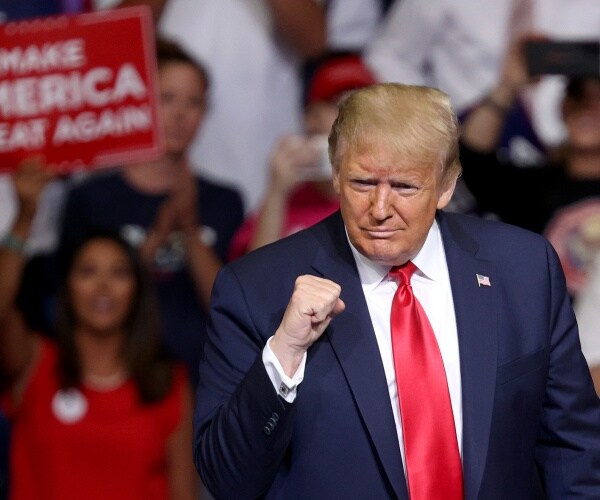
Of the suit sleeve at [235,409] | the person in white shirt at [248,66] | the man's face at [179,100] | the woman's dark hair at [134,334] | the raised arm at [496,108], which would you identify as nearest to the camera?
the suit sleeve at [235,409]

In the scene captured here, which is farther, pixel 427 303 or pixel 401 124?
pixel 427 303

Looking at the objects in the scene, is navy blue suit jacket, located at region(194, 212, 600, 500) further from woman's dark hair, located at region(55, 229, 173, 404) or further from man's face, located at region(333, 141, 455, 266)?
woman's dark hair, located at region(55, 229, 173, 404)

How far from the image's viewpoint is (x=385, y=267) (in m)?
2.11

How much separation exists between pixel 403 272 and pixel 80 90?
184 cm

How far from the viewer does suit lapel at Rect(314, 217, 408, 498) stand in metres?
1.97

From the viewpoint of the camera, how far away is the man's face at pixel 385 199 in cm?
194

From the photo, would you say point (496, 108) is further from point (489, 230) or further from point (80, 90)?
point (489, 230)

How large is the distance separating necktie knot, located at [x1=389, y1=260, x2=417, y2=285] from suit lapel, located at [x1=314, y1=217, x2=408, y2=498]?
0.06 metres

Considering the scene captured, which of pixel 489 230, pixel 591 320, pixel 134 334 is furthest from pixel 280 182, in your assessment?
pixel 489 230

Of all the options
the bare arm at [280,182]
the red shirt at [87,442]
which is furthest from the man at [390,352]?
the red shirt at [87,442]

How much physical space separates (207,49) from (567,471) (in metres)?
2.55

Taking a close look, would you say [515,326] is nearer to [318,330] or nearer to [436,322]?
[436,322]

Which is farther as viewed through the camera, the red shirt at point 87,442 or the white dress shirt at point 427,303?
the red shirt at point 87,442

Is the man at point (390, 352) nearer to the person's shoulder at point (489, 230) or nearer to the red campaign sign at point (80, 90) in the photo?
the person's shoulder at point (489, 230)
